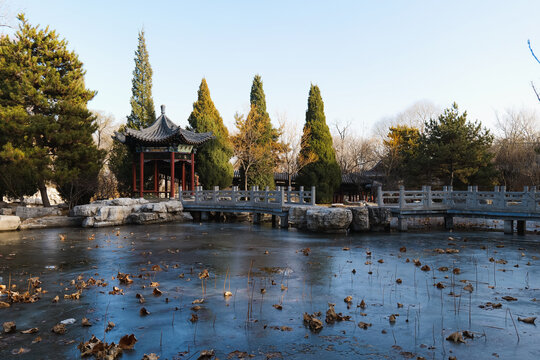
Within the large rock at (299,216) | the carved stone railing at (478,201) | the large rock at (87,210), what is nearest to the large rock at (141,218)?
the large rock at (87,210)

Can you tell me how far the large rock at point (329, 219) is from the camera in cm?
1480

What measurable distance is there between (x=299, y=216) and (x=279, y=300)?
421 inches

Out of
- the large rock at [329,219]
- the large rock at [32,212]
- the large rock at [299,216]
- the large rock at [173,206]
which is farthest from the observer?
the large rock at [173,206]

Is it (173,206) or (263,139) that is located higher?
(263,139)

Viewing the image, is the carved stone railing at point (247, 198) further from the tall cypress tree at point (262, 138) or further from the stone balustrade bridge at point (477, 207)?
the tall cypress tree at point (262, 138)

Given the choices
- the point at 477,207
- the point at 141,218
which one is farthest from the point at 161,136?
the point at 477,207

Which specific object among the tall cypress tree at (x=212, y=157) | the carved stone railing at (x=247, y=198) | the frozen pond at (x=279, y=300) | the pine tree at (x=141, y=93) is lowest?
the frozen pond at (x=279, y=300)

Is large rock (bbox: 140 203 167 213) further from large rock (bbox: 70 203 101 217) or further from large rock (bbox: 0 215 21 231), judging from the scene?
large rock (bbox: 0 215 21 231)

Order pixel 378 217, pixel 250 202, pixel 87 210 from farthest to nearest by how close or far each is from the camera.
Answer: pixel 250 202 → pixel 87 210 → pixel 378 217

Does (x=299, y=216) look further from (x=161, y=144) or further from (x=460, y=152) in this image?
(x=460, y=152)

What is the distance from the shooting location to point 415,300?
18.3 ft

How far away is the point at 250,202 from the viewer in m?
19.6

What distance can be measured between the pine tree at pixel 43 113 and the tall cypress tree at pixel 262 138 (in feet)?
36.8

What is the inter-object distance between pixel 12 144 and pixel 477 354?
69.9 ft
